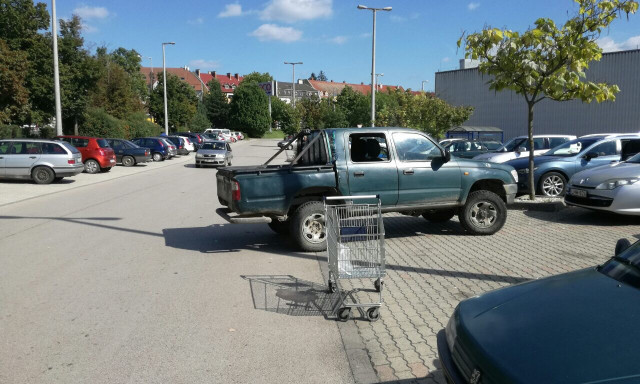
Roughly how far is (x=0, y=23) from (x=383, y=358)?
1328 inches

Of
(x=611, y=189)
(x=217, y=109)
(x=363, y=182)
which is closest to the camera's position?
(x=363, y=182)

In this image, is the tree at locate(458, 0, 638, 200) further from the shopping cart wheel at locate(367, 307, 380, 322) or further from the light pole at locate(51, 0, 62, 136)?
the light pole at locate(51, 0, 62, 136)

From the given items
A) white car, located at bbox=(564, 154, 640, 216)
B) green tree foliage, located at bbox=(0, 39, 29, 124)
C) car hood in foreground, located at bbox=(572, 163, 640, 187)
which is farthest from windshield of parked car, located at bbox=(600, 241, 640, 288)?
green tree foliage, located at bbox=(0, 39, 29, 124)

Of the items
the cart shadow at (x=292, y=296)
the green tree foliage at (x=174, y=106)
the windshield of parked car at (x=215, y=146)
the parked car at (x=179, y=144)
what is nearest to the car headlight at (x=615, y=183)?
the cart shadow at (x=292, y=296)

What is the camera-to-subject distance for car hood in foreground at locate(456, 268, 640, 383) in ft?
7.45

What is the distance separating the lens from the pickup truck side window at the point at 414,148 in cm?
848

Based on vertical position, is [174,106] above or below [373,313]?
above

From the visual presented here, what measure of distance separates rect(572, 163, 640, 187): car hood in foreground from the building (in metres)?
17.1

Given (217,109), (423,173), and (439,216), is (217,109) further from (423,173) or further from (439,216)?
(423,173)

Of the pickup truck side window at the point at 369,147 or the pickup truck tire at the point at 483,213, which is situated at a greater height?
the pickup truck side window at the point at 369,147

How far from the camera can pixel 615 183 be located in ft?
31.7

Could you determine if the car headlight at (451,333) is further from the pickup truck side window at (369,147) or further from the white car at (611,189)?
the white car at (611,189)

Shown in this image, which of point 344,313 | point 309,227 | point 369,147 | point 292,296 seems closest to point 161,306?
point 292,296

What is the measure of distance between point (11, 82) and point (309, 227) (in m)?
24.4
